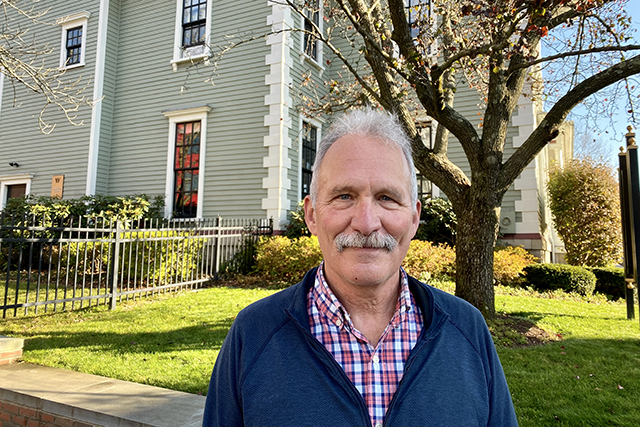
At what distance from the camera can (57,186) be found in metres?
14.3

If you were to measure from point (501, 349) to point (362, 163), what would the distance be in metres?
4.30

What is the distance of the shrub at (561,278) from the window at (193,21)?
459 inches

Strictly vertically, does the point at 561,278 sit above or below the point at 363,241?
below

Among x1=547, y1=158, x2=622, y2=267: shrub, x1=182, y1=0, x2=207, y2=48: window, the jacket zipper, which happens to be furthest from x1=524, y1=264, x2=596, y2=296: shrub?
x1=182, y1=0, x2=207, y2=48: window

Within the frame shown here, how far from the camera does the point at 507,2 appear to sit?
4707mm

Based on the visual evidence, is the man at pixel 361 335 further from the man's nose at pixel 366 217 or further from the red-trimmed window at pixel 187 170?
the red-trimmed window at pixel 187 170

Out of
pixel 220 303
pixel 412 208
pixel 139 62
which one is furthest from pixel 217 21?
pixel 412 208

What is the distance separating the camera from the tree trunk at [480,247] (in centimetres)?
572

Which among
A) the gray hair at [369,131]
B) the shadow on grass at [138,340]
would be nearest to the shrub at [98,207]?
the shadow on grass at [138,340]

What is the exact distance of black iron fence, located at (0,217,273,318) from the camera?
6641 millimetres

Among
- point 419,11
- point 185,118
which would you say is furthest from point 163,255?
point 419,11

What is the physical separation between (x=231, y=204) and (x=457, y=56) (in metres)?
8.49

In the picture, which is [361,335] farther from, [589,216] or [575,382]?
[589,216]

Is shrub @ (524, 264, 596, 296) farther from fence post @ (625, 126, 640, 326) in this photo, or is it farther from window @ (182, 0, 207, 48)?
window @ (182, 0, 207, 48)
